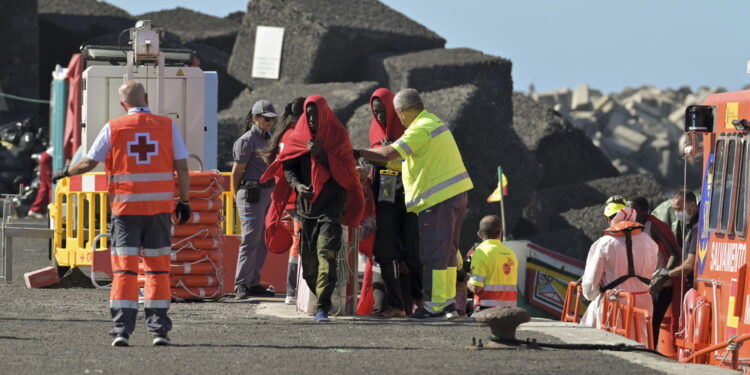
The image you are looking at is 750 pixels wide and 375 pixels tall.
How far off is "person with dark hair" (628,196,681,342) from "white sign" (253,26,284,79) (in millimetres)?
16855

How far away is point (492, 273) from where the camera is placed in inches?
548

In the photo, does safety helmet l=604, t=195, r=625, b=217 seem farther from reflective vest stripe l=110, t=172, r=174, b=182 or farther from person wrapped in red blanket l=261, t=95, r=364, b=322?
reflective vest stripe l=110, t=172, r=174, b=182

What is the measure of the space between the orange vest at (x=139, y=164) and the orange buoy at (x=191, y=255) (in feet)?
12.4

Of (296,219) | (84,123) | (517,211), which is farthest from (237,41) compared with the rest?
(296,219)

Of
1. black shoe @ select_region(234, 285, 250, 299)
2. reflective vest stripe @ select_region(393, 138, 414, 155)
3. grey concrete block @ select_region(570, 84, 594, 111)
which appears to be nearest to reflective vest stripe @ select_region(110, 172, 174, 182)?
reflective vest stripe @ select_region(393, 138, 414, 155)

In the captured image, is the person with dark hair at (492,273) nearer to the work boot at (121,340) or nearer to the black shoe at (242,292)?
the black shoe at (242,292)

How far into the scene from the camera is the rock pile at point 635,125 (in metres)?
47.0

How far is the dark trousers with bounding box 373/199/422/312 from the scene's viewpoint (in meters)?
13.1

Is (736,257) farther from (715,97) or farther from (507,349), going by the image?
(507,349)

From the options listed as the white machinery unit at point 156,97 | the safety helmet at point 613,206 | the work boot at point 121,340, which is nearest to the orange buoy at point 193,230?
the white machinery unit at point 156,97

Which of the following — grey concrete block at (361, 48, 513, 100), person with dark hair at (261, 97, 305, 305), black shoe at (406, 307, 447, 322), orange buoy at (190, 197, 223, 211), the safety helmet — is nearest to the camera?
black shoe at (406, 307, 447, 322)

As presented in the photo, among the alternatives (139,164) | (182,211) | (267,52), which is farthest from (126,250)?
(267,52)

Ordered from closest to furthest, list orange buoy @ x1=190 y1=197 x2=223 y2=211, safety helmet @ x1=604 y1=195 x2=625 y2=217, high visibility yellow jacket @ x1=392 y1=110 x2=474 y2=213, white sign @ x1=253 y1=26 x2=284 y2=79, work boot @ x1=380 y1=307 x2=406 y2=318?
high visibility yellow jacket @ x1=392 y1=110 x2=474 y2=213 < work boot @ x1=380 y1=307 x2=406 y2=318 < orange buoy @ x1=190 y1=197 x2=223 y2=211 < safety helmet @ x1=604 y1=195 x2=625 y2=217 < white sign @ x1=253 y1=26 x2=284 y2=79

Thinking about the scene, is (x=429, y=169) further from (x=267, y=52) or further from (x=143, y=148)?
(x=267, y=52)
